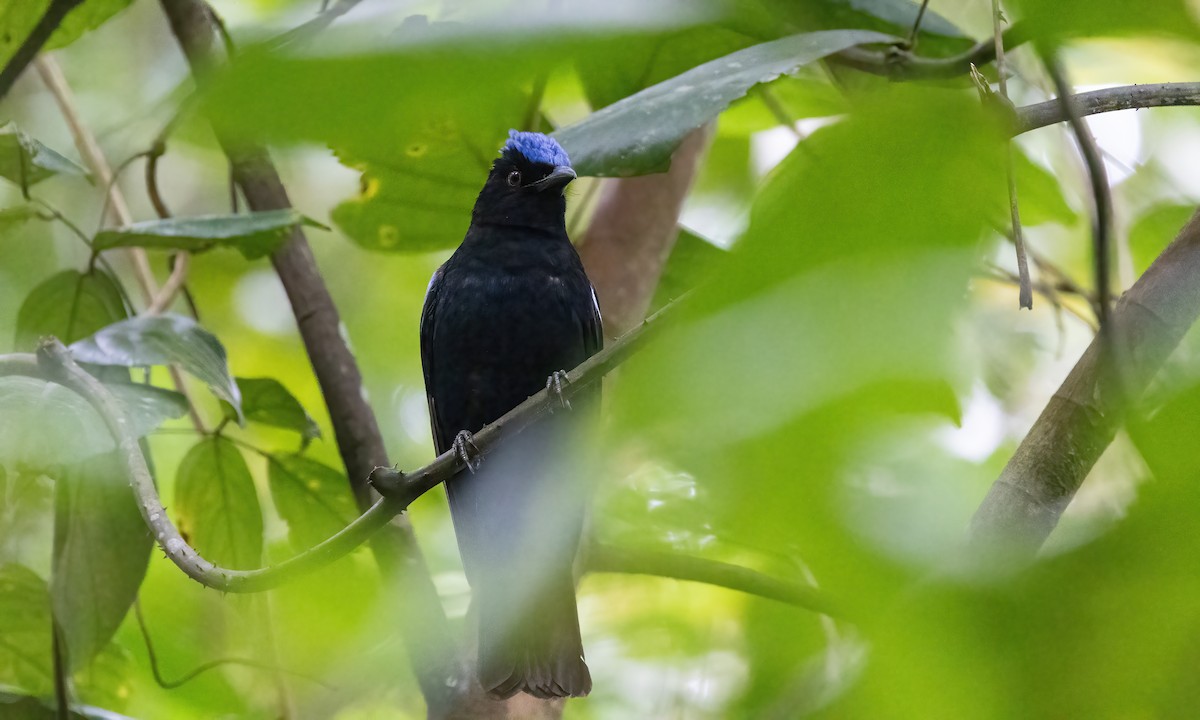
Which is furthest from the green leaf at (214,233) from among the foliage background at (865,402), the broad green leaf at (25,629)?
the foliage background at (865,402)

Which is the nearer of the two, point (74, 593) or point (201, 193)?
point (74, 593)

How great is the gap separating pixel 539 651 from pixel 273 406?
0.80 metres

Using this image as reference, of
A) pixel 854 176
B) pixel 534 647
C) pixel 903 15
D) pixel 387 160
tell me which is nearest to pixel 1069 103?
pixel 854 176

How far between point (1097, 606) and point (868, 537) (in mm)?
78

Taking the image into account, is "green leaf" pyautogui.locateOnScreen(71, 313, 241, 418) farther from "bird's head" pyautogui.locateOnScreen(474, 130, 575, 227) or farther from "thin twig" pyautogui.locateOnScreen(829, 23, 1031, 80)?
"thin twig" pyautogui.locateOnScreen(829, 23, 1031, 80)

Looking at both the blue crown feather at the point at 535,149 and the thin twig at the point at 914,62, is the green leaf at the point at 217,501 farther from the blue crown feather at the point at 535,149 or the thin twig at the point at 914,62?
the thin twig at the point at 914,62

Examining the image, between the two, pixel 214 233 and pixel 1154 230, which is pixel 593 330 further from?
pixel 1154 230

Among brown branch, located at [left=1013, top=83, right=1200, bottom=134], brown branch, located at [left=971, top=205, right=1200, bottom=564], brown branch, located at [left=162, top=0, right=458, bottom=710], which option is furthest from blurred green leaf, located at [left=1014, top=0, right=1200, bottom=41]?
brown branch, located at [left=162, top=0, right=458, bottom=710]

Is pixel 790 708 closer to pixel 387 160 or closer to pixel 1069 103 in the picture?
pixel 1069 103

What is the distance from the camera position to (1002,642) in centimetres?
38

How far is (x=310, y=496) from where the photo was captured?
8.75 feet

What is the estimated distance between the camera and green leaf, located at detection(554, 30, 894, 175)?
1.50 metres

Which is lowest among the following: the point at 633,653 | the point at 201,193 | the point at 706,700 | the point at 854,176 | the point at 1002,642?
the point at 1002,642

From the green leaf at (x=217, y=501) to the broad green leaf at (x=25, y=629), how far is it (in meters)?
0.36
